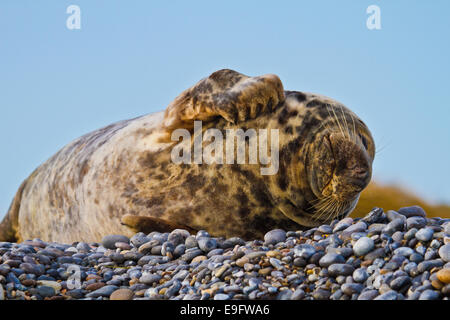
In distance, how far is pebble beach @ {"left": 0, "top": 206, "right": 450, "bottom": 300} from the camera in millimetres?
3180

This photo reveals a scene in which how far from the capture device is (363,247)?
3.46m

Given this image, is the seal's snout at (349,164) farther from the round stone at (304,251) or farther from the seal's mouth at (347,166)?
the round stone at (304,251)

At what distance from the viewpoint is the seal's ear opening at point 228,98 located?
4.79 metres

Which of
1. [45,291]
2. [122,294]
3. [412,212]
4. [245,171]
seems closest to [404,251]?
[412,212]

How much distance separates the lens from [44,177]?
6.89 meters

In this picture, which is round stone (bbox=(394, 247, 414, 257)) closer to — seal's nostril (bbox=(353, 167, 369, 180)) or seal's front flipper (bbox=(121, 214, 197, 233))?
seal's nostril (bbox=(353, 167, 369, 180))

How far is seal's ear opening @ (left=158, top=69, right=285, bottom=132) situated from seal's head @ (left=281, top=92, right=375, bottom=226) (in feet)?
0.81

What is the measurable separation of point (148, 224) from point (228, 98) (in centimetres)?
129

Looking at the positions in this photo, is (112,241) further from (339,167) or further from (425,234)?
(425,234)

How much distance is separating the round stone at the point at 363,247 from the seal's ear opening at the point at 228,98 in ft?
5.72

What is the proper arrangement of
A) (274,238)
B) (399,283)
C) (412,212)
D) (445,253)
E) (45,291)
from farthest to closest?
(412,212)
(274,238)
(45,291)
(445,253)
(399,283)
